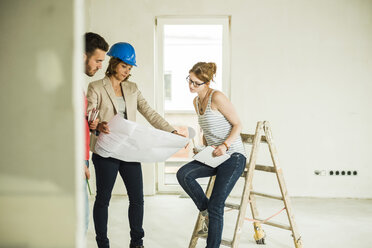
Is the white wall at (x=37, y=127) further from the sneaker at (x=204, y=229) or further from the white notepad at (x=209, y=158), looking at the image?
the sneaker at (x=204, y=229)

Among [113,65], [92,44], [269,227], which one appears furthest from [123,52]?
[269,227]

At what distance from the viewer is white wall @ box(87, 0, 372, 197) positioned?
4301 mm

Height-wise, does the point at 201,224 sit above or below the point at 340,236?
above

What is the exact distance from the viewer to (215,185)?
2.23 m

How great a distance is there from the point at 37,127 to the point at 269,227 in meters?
2.95

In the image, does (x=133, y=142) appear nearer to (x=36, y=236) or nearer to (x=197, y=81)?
(x=197, y=81)

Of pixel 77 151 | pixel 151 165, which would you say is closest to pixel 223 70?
pixel 151 165

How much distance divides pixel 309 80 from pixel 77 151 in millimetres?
4133

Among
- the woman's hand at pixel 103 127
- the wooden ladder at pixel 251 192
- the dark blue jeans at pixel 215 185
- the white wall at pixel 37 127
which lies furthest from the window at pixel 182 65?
the white wall at pixel 37 127

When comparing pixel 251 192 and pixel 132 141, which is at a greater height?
pixel 132 141

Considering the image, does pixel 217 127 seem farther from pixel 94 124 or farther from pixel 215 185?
pixel 94 124

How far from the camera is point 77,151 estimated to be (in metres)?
Result: 0.58

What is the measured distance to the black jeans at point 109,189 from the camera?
2.24m

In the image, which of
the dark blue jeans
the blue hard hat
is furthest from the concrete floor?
the blue hard hat
